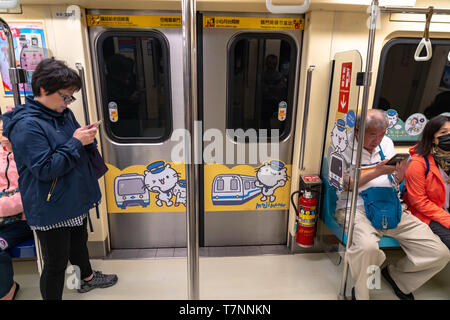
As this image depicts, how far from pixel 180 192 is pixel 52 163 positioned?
4.97 feet

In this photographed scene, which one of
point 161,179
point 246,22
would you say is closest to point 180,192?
point 161,179

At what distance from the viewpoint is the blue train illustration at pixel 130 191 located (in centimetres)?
302

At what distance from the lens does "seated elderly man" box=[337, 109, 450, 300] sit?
7.61 ft

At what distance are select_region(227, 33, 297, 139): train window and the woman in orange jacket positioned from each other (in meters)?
1.15

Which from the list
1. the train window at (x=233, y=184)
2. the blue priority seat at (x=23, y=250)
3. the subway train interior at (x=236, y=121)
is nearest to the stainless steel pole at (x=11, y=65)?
the subway train interior at (x=236, y=121)

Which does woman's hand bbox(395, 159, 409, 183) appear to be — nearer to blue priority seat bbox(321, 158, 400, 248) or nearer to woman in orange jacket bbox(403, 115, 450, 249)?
woman in orange jacket bbox(403, 115, 450, 249)

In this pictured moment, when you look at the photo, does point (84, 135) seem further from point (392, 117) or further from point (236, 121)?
point (392, 117)

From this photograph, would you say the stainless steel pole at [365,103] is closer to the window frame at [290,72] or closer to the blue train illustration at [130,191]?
the window frame at [290,72]

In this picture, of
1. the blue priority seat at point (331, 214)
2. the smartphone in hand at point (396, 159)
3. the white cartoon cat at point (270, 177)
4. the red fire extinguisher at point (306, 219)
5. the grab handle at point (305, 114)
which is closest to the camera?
the smartphone in hand at point (396, 159)

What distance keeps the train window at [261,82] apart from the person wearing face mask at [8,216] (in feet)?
5.97

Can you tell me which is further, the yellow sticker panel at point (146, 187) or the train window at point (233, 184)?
the train window at point (233, 184)

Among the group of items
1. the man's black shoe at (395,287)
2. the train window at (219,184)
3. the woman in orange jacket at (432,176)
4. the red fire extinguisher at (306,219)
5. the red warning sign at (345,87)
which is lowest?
the man's black shoe at (395,287)

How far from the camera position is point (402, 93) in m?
3.04

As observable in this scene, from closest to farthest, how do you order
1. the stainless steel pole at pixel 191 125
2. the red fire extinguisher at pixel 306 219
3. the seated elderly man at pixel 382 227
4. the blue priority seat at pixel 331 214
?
the stainless steel pole at pixel 191 125 < the seated elderly man at pixel 382 227 < the blue priority seat at pixel 331 214 < the red fire extinguisher at pixel 306 219
